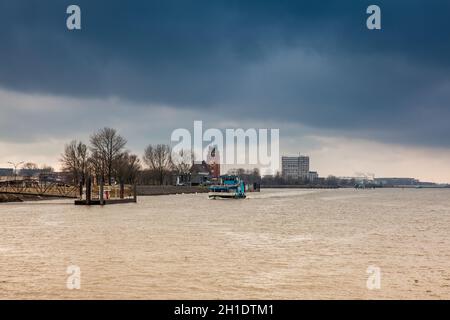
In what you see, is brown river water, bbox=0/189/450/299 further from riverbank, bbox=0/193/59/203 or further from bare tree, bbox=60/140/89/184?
bare tree, bbox=60/140/89/184

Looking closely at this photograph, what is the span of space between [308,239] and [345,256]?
34.8 ft

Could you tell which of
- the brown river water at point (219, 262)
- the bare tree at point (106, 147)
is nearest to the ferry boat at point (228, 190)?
the bare tree at point (106, 147)

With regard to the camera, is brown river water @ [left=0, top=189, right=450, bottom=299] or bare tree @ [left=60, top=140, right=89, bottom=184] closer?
brown river water @ [left=0, top=189, right=450, bottom=299]

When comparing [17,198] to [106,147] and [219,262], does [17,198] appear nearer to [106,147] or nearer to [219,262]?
[106,147]

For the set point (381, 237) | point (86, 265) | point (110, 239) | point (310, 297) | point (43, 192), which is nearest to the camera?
point (310, 297)

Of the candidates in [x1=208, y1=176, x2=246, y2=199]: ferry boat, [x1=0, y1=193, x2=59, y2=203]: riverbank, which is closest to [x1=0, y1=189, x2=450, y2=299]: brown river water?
[x1=0, y1=193, x2=59, y2=203]: riverbank

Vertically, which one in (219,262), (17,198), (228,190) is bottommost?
(219,262)

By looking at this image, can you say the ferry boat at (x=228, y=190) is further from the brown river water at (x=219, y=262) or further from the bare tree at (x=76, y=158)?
the brown river water at (x=219, y=262)

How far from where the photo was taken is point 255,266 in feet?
105

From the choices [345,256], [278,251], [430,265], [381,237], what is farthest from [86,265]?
[381,237]

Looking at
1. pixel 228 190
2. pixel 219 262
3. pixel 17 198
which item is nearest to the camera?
pixel 219 262

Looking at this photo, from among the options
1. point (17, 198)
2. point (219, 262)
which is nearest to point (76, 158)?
point (17, 198)
